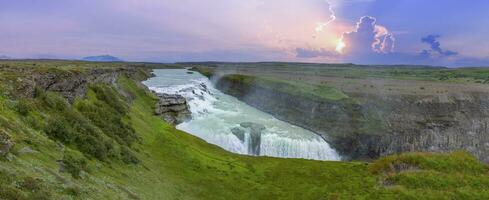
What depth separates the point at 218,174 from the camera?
119 ft

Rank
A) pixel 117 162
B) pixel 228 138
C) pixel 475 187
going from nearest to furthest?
Result: pixel 117 162, pixel 475 187, pixel 228 138

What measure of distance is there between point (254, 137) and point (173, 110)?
16.2 meters

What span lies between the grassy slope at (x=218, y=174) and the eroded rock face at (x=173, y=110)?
15384 millimetres

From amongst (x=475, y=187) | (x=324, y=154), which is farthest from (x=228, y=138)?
(x=475, y=187)

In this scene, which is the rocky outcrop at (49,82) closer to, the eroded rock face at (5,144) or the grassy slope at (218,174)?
the grassy slope at (218,174)

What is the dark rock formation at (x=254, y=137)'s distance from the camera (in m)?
57.3

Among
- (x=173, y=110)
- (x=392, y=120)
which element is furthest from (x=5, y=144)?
(x=392, y=120)

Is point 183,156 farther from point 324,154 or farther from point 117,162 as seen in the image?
point 324,154

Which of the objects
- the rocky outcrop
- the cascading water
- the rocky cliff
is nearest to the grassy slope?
the rocky outcrop

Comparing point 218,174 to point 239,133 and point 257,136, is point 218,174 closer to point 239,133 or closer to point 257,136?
point 239,133

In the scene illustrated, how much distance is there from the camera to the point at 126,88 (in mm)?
65688

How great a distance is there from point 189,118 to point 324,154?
24450mm

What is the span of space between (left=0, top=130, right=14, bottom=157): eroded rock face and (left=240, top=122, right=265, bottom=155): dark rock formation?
4136cm

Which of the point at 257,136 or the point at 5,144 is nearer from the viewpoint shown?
the point at 5,144
